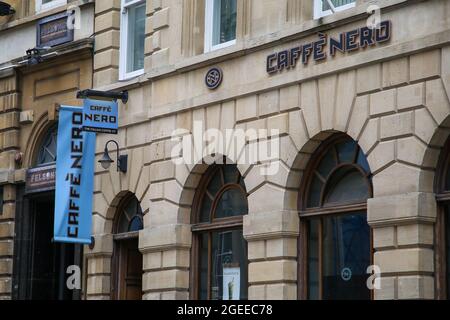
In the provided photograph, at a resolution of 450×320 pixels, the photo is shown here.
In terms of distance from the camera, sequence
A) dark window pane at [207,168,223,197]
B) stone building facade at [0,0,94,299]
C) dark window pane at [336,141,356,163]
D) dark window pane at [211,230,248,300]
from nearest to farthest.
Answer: dark window pane at [336,141,356,163] < dark window pane at [211,230,248,300] < dark window pane at [207,168,223,197] < stone building facade at [0,0,94,299]

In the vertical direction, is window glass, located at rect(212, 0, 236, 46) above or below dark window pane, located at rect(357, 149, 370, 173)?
above

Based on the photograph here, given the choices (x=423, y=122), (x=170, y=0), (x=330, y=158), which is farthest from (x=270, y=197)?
(x=170, y=0)

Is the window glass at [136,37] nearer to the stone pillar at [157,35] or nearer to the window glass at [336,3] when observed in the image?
the stone pillar at [157,35]

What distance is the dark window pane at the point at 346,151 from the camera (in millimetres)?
18478

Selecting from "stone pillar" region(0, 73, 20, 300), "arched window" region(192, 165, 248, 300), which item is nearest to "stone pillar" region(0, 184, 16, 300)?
"stone pillar" region(0, 73, 20, 300)

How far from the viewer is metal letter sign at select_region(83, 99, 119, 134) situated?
22828 millimetres

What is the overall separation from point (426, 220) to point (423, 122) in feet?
4.58

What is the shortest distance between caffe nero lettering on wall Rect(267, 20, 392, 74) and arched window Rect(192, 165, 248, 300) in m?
2.37

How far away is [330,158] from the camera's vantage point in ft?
62.3

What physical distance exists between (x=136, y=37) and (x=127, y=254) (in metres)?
4.53

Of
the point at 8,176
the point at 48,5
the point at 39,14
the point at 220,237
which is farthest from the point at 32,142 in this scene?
the point at 220,237

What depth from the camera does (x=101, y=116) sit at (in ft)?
75.9

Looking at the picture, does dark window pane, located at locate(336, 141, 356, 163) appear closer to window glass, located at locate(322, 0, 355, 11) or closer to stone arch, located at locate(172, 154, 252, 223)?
window glass, located at locate(322, 0, 355, 11)

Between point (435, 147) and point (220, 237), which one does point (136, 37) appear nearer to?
point (220, 237)
